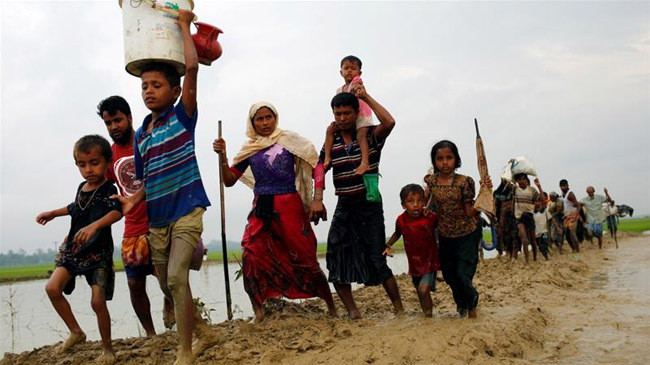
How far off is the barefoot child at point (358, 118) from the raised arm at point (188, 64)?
64.5 inches

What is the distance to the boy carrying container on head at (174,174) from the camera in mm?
3121

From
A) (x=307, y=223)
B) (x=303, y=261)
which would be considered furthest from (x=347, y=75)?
(x=303, y=261)

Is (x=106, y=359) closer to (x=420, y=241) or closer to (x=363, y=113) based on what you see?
(x=420, y=241)

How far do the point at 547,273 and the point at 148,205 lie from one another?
5788 millimetres

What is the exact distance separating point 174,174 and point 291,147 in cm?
149

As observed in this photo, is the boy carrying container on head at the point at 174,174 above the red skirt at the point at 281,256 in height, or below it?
above

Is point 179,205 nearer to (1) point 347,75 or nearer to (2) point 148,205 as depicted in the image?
(2) point 148,205

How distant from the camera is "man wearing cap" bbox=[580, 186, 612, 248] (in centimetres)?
1489

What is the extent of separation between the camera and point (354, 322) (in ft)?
13.9

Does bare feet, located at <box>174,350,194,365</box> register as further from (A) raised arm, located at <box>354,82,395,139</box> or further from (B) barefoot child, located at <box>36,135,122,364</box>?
(A) raised arm, located at <box>354,82,395,139</box>

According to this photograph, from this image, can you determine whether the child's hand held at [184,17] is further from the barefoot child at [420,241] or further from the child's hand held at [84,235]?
the barefoot child at [420,241]

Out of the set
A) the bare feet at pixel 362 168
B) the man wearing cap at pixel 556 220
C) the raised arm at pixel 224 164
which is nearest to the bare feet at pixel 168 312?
the raised arm at pixel 224 164

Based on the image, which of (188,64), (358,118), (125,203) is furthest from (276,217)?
(188,64)

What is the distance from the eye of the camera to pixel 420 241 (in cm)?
442
